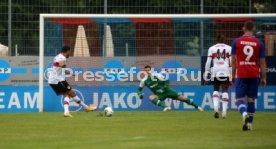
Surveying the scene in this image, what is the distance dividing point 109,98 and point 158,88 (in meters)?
1.73

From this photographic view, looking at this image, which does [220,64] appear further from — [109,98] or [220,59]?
[109,98]

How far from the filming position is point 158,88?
27.4m

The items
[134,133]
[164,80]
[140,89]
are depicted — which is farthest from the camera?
[164,80]

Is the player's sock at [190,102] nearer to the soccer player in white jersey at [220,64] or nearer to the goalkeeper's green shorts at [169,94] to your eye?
the goalkeeper's green shorts at [169,94]

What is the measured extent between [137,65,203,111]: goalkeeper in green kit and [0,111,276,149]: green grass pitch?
456cm

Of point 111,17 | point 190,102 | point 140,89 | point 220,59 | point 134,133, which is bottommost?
point 134,133

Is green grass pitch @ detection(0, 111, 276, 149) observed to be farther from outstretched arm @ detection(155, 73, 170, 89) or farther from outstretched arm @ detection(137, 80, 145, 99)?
outstretched arm @ detection(155, 73, 170, 89)

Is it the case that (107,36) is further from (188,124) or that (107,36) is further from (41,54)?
(188,124)

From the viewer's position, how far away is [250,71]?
17156 mm

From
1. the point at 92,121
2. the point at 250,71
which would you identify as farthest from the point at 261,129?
the point at 92,121

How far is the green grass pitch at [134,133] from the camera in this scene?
1397cm

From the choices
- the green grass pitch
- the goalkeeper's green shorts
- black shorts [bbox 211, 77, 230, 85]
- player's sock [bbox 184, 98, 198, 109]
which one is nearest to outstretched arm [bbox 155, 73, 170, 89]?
the goalkeeper's green shorts

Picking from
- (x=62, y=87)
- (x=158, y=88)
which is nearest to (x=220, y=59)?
(x=62, y=87)

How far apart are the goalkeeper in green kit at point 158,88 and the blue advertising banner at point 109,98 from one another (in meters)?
0.81
